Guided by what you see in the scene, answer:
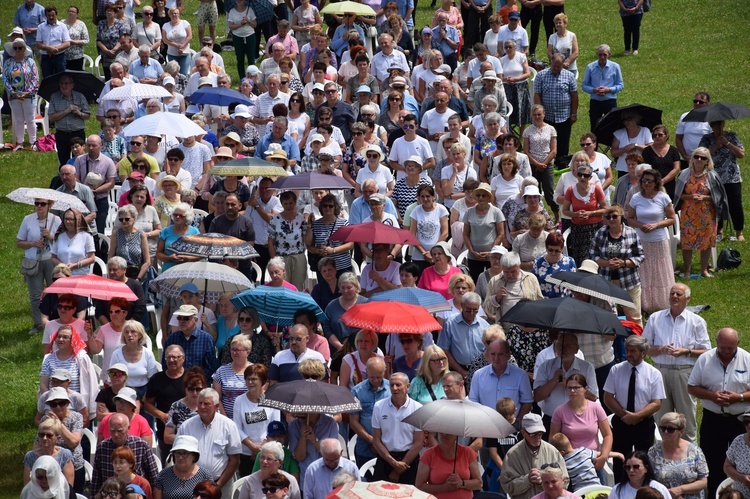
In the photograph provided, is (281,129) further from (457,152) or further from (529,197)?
(529,197)

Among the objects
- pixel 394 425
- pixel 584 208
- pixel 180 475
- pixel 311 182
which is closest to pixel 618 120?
pixel 584 208

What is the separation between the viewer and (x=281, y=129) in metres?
18.6

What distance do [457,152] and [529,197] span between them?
2.09 metres

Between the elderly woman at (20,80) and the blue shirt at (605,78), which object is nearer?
the blue shirt at (605,78)

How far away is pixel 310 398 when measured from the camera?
1161 cm

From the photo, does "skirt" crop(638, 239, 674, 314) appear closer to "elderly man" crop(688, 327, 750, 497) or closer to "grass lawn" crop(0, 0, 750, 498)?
"grass lawn" crop(0, 0, 750, 498)

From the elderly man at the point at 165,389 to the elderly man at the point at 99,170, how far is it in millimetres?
5791

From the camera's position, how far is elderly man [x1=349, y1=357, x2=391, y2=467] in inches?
486

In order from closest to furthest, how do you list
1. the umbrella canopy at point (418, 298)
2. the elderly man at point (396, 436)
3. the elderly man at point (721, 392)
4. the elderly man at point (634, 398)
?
1. the elderly man at point (396, 436)
2. the elderly man at point (721, 392)
3. the elderly man at point (634, 398)
4. the umbrella canopy at point (418, 298)

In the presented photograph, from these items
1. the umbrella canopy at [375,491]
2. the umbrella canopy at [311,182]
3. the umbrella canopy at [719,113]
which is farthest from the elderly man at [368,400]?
the umbrella canopy at [719,113]

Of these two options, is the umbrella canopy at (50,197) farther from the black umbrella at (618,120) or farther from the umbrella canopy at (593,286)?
the black umbrella at (618,120)

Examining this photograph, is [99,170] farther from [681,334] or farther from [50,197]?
[681,334]

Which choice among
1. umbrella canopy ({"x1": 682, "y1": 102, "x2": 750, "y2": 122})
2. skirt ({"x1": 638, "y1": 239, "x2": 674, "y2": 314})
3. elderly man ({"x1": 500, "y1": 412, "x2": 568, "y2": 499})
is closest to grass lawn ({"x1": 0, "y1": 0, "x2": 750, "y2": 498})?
skirt ({"x1": 638, "y1": 239, "x2": 674, "y2": 314})

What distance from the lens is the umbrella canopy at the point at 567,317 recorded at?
12.2 m
